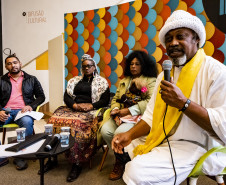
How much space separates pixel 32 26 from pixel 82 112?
11.1 ft

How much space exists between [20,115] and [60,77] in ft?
5.57

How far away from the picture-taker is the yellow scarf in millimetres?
1211

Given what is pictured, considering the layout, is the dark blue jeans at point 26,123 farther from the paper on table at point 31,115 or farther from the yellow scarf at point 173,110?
the yellow scarf at point 173,110

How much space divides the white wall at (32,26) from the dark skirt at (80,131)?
2736 mm

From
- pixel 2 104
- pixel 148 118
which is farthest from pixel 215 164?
pixel 2 104

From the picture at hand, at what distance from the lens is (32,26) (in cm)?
490

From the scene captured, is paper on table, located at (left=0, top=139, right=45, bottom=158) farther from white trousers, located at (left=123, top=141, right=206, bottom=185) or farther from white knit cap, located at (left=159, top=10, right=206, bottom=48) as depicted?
white knit cap, located at (left=159, top=10, right=206, bottom=48)

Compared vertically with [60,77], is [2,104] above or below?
below

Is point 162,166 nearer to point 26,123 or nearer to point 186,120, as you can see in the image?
point 186,120

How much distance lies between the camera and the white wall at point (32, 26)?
4.72 meters

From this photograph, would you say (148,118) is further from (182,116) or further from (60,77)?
(60,77)

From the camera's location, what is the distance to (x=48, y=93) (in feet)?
16.1

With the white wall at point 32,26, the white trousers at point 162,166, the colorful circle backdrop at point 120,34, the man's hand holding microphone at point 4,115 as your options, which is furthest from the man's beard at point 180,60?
the white wall at point 32,26

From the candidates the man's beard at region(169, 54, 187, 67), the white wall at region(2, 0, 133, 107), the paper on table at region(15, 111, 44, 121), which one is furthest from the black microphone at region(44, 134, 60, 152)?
the white wall at region(2, 0, 133, 107)
